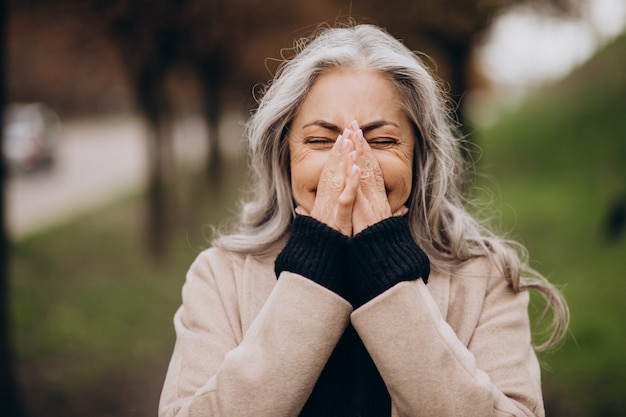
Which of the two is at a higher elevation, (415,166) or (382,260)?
(415,166)

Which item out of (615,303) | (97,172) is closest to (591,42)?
(615,303)

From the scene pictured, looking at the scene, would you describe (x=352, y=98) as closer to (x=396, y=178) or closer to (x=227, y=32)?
(x=396, y=178)

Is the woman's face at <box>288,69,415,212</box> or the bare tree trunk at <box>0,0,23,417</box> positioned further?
the bare tree trunk at <box>0,0,23,417</box>

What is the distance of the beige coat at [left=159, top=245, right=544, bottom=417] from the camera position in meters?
1.95

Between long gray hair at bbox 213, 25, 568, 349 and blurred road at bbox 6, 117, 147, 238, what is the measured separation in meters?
4.25

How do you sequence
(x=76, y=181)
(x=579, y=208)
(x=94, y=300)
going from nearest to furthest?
(x=94, y=300) → (x=579, y=208) → (x=76, y=181)

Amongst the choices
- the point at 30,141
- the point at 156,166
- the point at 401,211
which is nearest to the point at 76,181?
the point at 30,141

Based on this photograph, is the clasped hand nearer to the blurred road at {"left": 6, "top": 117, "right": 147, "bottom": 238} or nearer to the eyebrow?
the eyebrow

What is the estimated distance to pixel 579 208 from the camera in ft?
34.9

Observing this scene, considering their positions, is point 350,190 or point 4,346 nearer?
point 350,190

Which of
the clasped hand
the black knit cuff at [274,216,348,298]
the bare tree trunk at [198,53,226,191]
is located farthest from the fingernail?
the bare tree trunk at [198,53,226,191]

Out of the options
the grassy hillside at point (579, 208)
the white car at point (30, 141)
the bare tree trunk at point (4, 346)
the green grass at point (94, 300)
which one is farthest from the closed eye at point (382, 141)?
the white car at point (30, 141)

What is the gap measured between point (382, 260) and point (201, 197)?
13483 mm

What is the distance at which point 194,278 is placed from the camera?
2363 millimetres
